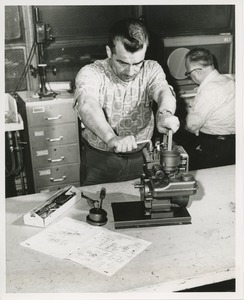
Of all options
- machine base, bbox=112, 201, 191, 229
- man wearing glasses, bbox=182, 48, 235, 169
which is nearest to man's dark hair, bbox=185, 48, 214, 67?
man wearing glasses, bbox=182, 48, 235, 169

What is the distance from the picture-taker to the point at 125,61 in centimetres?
209

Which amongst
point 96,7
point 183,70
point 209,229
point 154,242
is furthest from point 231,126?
point 96,7

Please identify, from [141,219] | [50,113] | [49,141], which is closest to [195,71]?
[50,113]

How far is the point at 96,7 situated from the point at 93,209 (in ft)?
8.12

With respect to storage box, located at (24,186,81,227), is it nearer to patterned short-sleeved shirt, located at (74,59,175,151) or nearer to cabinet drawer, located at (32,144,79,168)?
patterned short-sleeved shirt, located at (74,59,175,151)

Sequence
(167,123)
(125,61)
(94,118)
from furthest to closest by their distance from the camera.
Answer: (125,61)
(94,118)
(167,123)

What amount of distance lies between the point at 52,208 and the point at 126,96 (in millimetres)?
948

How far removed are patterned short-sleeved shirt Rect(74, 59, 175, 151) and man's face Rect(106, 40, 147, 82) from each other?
78mm

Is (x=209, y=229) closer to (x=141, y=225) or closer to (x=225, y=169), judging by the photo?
(x=141, y=225)

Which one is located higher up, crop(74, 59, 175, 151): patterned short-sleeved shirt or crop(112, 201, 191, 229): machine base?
crop(74, 59, 175, 151): patterned short-sleeved shirt

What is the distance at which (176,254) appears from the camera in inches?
55.7

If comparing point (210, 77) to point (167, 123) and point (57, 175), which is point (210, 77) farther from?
point (57, 175)

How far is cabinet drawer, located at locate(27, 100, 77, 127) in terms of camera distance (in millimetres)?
3180

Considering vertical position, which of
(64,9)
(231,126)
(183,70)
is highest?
(64,9)
